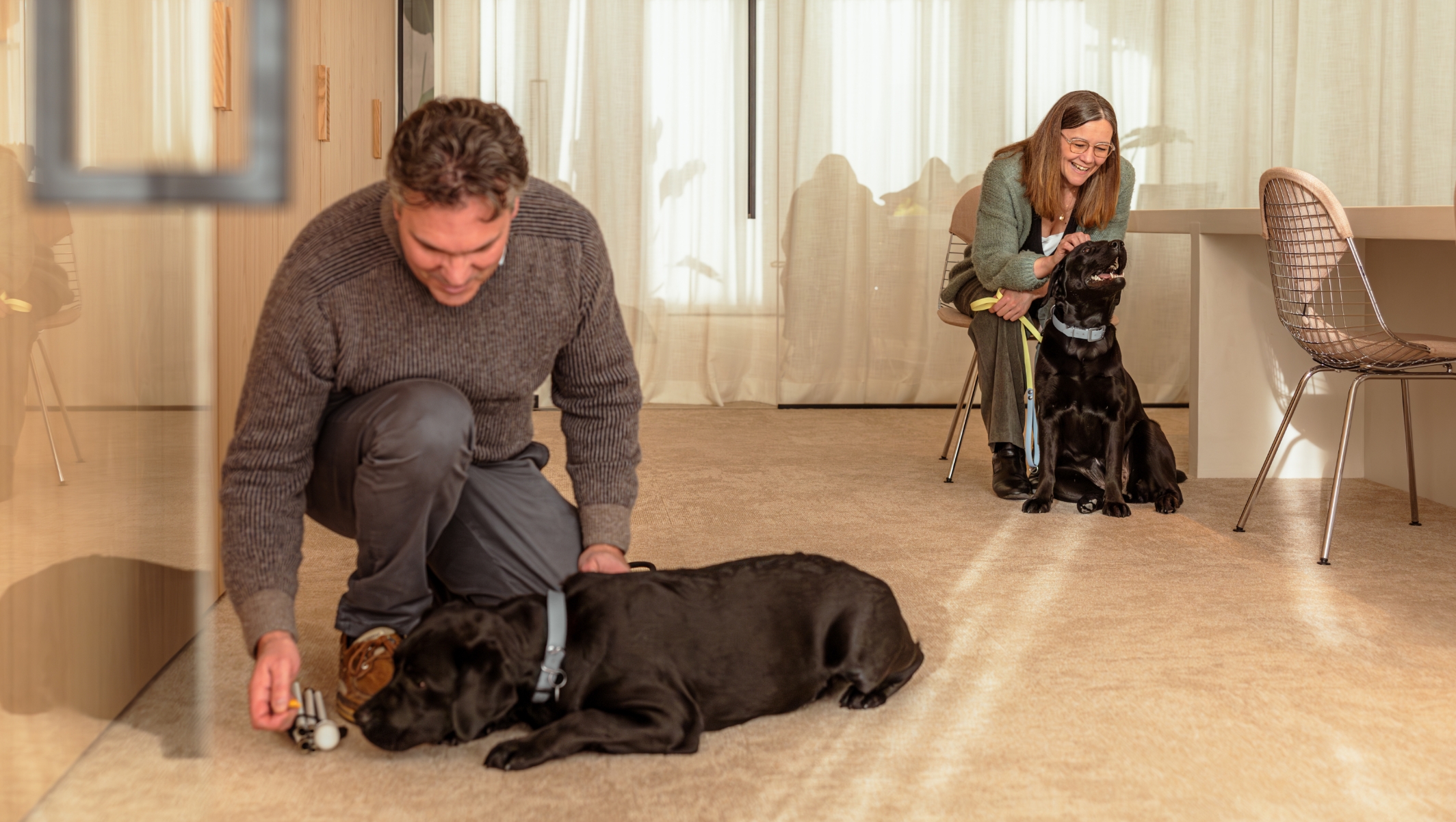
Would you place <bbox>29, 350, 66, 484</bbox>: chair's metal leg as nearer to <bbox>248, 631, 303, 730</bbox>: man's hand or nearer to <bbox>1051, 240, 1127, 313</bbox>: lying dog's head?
<bbox>248, 631, 303, 730</bbox>: man's hand

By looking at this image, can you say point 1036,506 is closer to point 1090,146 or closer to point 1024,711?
point 1090,146

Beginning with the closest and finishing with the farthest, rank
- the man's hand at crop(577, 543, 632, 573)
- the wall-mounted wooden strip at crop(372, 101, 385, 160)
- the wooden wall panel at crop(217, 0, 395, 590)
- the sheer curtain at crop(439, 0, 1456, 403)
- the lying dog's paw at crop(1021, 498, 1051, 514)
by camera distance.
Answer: the man's hand at crop(577, 543, 632, 573) < the wooden wall panel at crop(217, 0, 395, 590) < the lying dog's paw at crop(1021, 498, 1051, 514) < the wall-mounted wooden strip at crop(372, 101, 385, 160) < the sheer curtain at crop(439, 0, 1456, 403)

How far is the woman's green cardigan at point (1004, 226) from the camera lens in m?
3.38

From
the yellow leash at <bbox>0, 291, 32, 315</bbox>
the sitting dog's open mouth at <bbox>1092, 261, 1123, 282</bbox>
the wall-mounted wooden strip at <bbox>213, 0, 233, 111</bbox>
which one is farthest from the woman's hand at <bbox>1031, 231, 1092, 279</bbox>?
the yellow leash at <bbox>0, 291, 32, 315</bbox>

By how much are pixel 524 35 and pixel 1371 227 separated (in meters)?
3.51

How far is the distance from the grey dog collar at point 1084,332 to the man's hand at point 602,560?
67.8 inches

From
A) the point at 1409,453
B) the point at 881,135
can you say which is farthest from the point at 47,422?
the point at 881,135

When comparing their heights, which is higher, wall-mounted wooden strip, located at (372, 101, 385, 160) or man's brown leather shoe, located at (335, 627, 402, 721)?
wall-mounted wooden strip, located at (372, 101, 385, 160)

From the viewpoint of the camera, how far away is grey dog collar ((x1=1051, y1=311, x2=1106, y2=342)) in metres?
3.14

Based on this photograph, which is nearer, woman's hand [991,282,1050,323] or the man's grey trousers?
the man's grey trousers

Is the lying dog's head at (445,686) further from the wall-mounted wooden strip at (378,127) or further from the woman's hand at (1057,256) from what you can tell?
the wall-mounted wooden strip at (378,127)

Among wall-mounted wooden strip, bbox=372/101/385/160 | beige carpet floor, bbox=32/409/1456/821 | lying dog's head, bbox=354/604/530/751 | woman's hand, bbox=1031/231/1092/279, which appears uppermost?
wall-mounted wooden strip, bbox=372/101/385/160

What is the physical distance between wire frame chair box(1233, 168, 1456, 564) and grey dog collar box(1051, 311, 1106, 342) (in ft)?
1.37

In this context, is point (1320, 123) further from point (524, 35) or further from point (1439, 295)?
point (524, 35)
